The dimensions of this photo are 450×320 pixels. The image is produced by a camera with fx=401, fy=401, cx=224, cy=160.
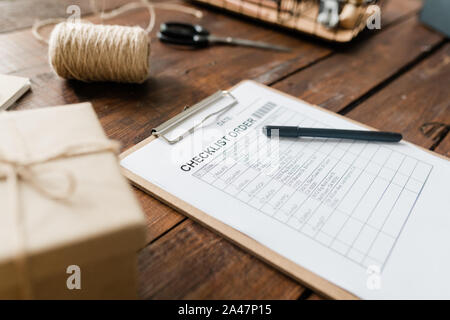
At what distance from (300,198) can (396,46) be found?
0.60 meters

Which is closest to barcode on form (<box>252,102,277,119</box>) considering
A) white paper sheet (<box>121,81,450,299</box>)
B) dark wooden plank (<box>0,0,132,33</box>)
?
white paper sheet (<box>121,81,450,299</box>)

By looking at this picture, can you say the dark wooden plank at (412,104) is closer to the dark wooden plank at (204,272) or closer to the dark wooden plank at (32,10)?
the dark wooden plank at (204,272)

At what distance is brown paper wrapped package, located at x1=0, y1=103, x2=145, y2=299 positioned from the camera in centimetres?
27

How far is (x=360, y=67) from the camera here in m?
0.78

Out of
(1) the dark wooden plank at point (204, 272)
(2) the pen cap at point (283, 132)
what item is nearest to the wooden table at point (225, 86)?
(1) the dark wooden plank at point (204, 272)

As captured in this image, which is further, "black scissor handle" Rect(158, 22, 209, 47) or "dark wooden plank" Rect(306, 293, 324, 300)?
"black scissor handle" Rect(158, 22, 209, 47)

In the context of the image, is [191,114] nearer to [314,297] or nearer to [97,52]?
[97,52]

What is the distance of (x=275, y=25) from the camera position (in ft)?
2.87

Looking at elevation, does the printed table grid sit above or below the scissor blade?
below

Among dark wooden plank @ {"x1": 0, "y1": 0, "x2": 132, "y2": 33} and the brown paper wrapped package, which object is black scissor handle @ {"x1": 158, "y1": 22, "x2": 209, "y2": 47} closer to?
dark wooden plank @ {"x1": 0, "y1": 0, "x2": 132, "y2": 33}

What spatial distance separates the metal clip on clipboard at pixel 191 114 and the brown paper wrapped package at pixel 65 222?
0.59 ft

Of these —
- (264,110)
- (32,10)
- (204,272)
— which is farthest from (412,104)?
(32,10)

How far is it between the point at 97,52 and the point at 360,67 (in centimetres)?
49
